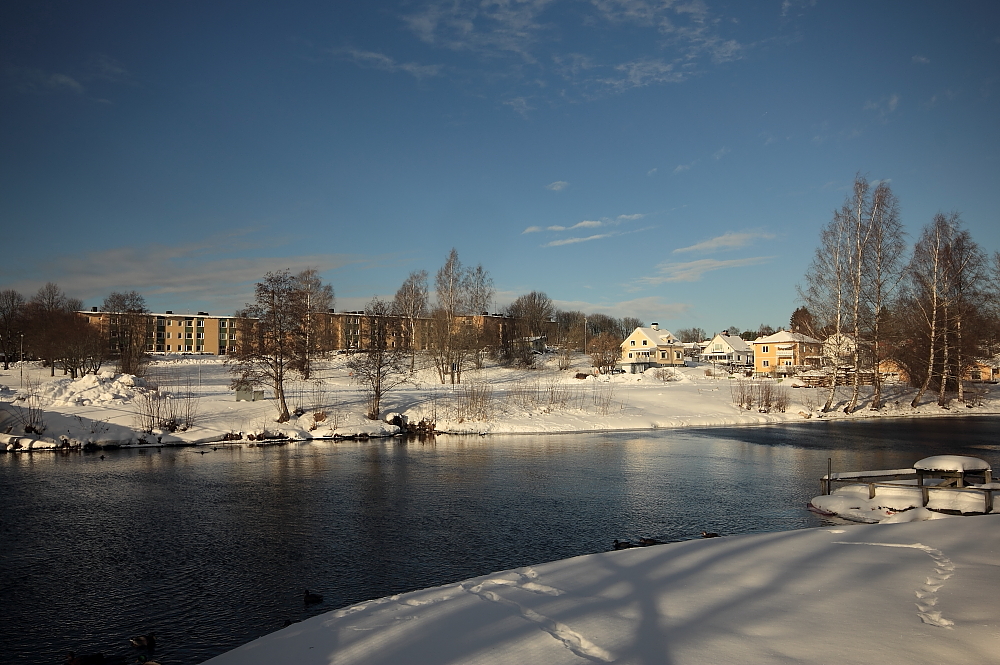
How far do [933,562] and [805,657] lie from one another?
4362 millimetres

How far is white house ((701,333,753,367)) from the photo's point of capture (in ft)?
376

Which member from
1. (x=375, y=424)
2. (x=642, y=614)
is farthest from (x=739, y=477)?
(x=375, y=424)

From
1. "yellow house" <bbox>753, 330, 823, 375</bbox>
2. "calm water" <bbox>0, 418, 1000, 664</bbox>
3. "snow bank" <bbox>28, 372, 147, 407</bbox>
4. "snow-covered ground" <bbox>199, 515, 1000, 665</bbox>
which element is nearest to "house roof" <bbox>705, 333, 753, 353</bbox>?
"yellow house" <bbox>753, 330, 823, 375</bbox>

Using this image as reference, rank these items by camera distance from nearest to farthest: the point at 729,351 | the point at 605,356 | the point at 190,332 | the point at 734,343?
the point at 605,356, the point at 729,351, the point at 734,343, the point at 190,332

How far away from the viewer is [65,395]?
3241cm

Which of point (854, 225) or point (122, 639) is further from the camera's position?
point (854, 225)

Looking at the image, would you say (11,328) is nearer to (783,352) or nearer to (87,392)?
(87,392)

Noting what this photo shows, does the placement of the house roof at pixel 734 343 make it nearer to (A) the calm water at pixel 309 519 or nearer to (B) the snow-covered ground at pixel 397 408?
(B) the snow-covered ground at pixel 397 408

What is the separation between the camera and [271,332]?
32.8 m

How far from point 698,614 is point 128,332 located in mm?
69162

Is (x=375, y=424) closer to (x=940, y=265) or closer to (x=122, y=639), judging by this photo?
(x=122, y=639)

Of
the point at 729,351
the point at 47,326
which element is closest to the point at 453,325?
the point at 47,326

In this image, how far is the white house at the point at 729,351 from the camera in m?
115

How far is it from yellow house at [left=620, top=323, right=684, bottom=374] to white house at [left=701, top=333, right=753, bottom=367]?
20.7 m
